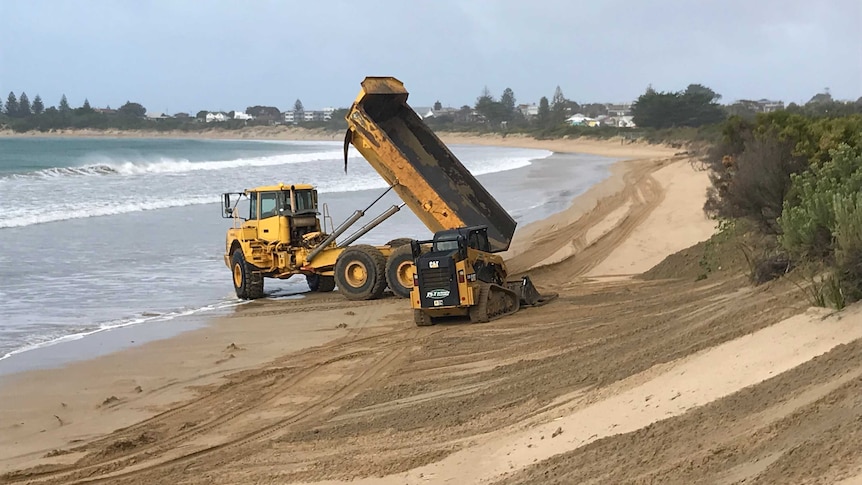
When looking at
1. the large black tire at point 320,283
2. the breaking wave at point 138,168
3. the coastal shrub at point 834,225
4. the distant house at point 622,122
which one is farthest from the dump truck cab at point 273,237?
the distant house at point 622,122

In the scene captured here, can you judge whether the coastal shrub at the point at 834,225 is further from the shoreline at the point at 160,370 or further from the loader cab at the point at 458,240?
the shoreline at the point at 160,370

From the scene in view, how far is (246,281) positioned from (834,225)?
35.4 feet

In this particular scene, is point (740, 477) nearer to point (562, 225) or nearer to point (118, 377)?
point (118, 377)

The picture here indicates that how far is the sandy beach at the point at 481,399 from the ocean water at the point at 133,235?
2.43 meters

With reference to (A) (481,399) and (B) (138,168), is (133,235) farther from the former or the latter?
(B) (138,168)

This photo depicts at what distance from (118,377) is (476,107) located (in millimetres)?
172366

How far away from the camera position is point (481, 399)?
8.74 metres

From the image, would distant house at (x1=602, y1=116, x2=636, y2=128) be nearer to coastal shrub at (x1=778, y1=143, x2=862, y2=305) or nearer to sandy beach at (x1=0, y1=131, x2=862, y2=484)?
sandy beach at (x1=0, y1=131, x2=862, y2=484)

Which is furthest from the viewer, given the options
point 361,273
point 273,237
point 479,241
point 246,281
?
point 273,237

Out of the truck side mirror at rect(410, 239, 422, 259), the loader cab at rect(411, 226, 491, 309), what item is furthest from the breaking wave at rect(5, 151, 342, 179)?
the loader cab at rect(411, 226, 491, 309)

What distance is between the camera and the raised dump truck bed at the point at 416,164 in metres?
16.2

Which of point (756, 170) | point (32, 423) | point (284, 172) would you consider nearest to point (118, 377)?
point (32, 423)

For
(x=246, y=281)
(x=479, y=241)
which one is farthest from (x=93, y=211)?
(x=479, y=241)

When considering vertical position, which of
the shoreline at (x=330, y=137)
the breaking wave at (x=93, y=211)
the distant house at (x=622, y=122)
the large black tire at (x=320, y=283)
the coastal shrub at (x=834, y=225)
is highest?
the distant house at (x=622, y=122)
